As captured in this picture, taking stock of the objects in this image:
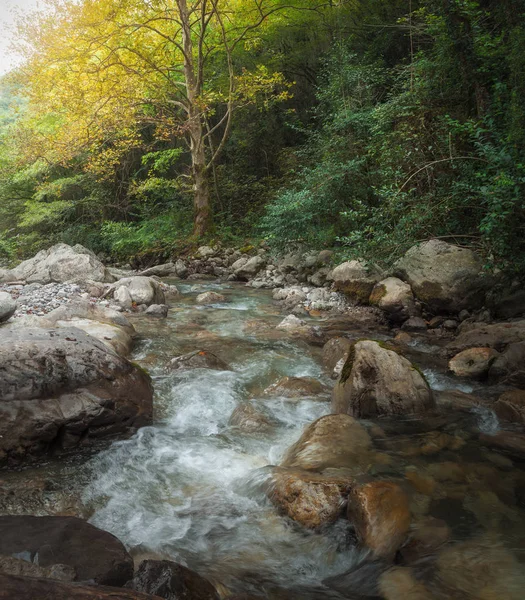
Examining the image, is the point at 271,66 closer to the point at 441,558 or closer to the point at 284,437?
the point at 284,437

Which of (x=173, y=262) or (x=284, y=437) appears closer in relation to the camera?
(x=284, y=437)

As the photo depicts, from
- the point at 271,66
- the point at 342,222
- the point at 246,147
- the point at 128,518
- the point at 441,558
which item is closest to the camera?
the point at 441,558

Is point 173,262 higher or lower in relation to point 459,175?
lower

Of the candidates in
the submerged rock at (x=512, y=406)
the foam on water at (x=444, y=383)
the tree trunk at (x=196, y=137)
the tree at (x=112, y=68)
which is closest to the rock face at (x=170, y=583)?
the submerged rock at (x=512, y=406)

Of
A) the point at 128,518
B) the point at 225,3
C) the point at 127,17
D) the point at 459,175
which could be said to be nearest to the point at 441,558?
the point at 128,518

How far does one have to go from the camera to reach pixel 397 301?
8.03 meters

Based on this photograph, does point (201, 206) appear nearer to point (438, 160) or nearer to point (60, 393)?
point (438, 160)

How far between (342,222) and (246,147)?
976 cm

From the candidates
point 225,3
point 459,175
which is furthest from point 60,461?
point 225,3

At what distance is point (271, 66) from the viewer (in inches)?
719

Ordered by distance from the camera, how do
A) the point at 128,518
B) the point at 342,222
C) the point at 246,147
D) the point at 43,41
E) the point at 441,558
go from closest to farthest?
the point at 441,558 < the point at 128,518 < the point at 342,222 < the point at 43,41 < the point at 246,147

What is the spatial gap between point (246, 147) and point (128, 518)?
18325 mm

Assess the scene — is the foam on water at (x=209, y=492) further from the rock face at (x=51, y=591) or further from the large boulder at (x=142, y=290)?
the large boulder at (x=142, y=290)

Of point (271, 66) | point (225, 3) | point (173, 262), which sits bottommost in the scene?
point (173, 262)
